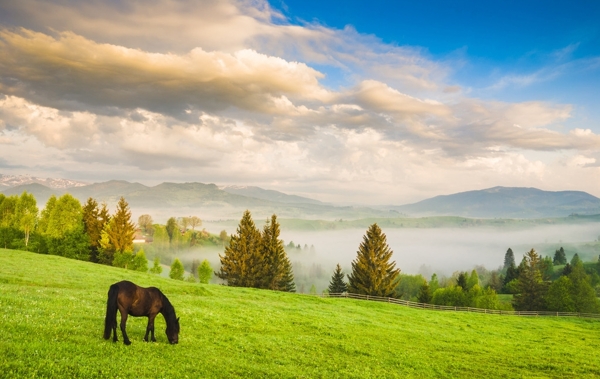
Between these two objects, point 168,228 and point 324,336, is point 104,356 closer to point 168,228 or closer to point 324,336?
point 324,336

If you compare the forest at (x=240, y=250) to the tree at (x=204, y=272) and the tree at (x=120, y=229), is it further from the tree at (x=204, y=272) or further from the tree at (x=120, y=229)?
the tree at (x=204, y=272)

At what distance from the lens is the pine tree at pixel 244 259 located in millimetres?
61750

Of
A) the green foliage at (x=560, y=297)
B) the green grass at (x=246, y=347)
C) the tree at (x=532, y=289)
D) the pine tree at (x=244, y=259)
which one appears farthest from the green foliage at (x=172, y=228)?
the green foliage at (x=560, y=297)

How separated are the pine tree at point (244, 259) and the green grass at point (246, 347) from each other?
29151 mm

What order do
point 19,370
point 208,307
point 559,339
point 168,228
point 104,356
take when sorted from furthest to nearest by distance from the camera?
1. point 168,228
2. point 559,339
3. point 208,307
4. point 104,356
5. point 19,370

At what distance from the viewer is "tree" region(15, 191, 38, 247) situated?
76.3 meters

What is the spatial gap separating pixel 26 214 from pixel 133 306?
83.4m

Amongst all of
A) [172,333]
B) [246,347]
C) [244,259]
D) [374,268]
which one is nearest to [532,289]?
[374,268]

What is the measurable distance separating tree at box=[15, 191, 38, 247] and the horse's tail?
8208cm

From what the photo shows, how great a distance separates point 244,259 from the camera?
203ft

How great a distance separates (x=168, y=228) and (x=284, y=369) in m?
200

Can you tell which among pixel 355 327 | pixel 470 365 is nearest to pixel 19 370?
pixel 470 365

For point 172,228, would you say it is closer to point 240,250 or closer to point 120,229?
point 120,229

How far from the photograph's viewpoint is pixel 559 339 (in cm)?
3375
